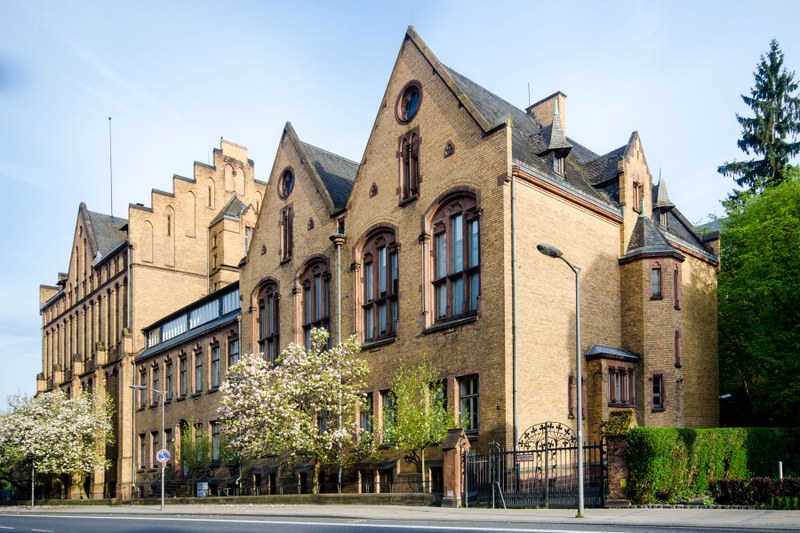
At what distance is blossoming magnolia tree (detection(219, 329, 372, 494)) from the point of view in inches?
1280

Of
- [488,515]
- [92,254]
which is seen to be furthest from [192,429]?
[488,515]

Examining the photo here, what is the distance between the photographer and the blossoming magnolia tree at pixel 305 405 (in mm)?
32500

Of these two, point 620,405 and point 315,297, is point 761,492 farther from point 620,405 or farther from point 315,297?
point 315,297

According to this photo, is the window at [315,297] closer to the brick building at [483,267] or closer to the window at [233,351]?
the brick building at [483,267]

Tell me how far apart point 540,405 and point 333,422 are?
9.30 m

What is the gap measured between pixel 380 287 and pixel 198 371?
66.9 ft

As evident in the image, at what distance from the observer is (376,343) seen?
33531mm

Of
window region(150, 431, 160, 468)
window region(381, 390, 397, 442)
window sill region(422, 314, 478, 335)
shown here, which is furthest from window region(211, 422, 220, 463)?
window sill region(422, 314, 478, 335)

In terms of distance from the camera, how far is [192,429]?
47719 mm

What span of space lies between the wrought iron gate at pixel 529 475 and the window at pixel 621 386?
3393 mm

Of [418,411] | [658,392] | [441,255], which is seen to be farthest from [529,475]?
[441,255]

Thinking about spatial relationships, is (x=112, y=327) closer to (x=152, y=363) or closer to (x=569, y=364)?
(x=152, y=363)

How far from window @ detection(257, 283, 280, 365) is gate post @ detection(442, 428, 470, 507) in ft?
55.5

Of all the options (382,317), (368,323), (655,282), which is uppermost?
(655,282)
